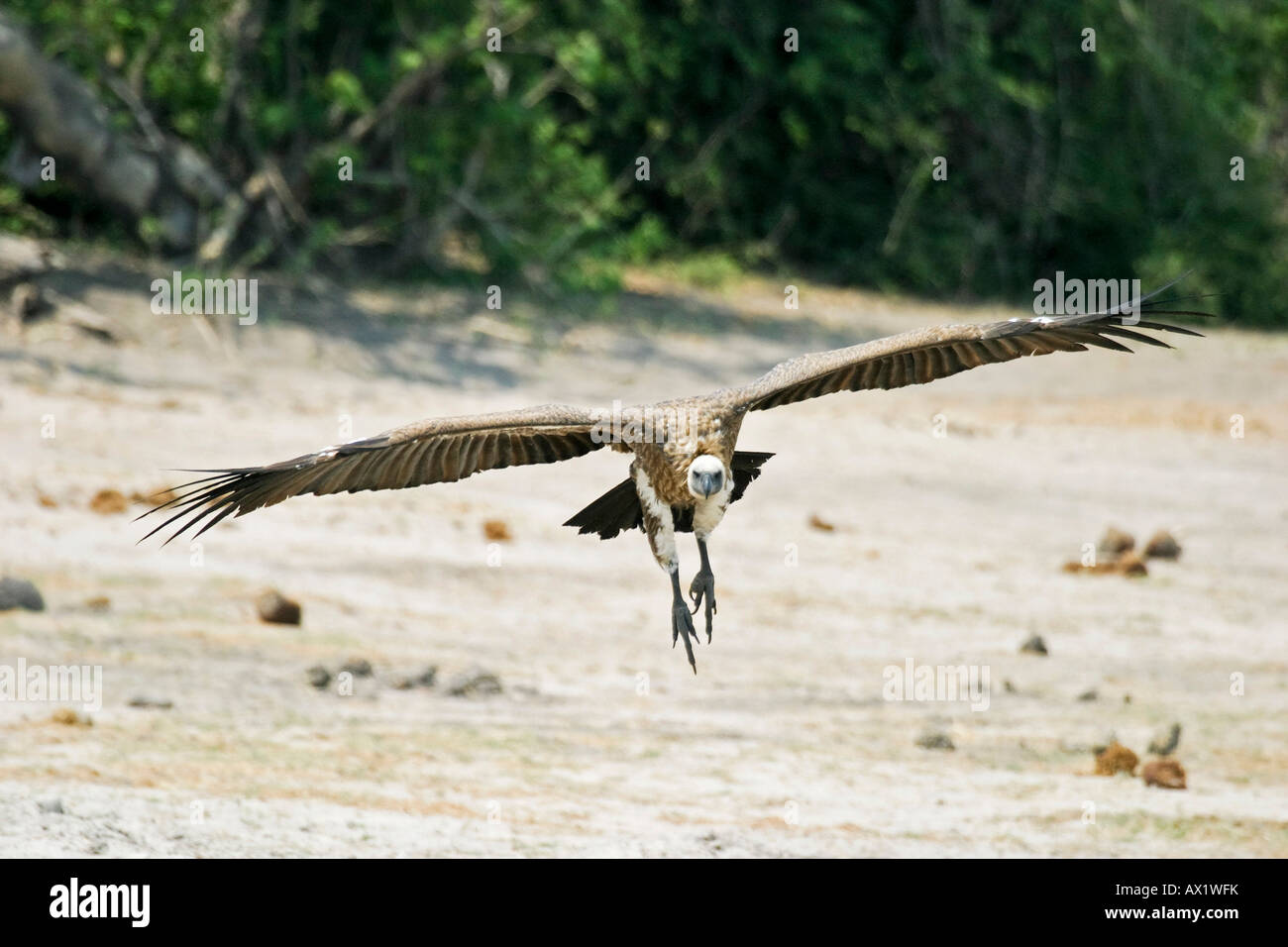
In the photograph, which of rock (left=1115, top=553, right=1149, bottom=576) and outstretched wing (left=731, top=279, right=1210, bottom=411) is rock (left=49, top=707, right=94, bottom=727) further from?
rock (left=1115, top=553, right=1149, bottom=576)

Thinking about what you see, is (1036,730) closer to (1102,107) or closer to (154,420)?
(154,420)

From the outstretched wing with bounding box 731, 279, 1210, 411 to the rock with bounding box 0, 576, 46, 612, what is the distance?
4.20 m

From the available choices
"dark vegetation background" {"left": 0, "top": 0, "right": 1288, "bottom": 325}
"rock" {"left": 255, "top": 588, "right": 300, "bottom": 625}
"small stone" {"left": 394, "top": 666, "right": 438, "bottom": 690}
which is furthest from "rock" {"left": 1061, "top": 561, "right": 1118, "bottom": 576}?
"dark vegetation background" {"left": 0, "top": 0, "right": 1288, "bottom": 325}

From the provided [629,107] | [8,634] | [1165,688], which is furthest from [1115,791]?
[629,107]

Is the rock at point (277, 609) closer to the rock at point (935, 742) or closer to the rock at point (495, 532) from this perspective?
the rock at point (495, 532)

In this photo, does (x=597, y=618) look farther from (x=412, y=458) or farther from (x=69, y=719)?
(x=412, y=458)

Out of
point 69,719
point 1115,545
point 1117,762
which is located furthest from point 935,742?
point 1115,545

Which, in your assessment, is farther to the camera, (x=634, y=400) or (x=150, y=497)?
(x=634, y=400)

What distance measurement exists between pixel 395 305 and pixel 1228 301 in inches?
514

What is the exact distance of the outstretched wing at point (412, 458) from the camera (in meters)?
6.00

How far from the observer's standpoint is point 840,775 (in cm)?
775

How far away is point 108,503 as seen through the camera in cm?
1091

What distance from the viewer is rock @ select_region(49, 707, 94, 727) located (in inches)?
292

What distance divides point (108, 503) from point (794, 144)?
15447 mm
